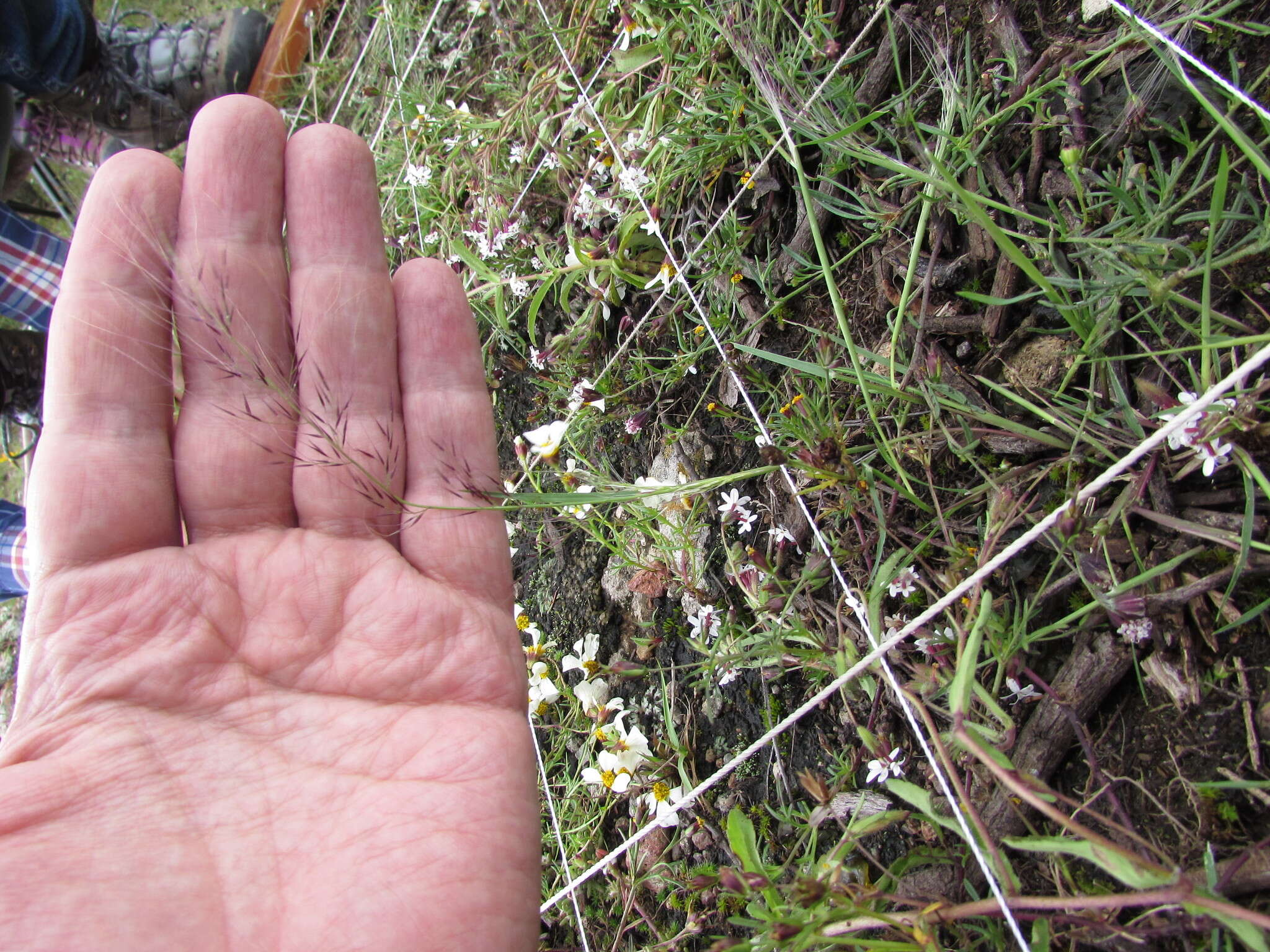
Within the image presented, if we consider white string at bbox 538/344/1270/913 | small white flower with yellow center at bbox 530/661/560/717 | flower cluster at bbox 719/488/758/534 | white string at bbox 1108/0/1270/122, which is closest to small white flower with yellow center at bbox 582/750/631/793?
small white flower with yellow center at bbox 530/661/560/717

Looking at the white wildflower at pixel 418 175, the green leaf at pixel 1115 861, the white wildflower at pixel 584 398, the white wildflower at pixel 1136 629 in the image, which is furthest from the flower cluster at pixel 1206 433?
the white wildflower at pixel 418 175

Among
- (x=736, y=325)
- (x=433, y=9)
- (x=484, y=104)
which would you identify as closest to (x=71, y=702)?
(x=736, y=325)

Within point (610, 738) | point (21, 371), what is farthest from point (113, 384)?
point (21, 371)

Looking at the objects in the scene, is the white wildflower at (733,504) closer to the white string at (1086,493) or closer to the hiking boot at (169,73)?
the white string at (1086,493)

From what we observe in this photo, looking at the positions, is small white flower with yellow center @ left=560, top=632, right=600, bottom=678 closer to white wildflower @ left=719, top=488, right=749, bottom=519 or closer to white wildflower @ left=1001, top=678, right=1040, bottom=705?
white wildflower @ left=719, top=488, right=749, bottom=519

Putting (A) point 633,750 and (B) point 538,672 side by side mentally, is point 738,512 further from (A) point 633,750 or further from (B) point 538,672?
(B) point 538,672
